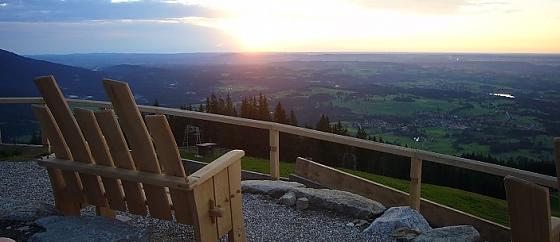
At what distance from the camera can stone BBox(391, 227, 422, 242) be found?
4097 millimetres

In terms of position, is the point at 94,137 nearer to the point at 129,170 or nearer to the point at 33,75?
the point at 129,170

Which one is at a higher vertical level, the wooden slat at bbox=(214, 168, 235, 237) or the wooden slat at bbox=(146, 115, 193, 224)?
the wooden slat at bbox=(146, 115, 193, 224)

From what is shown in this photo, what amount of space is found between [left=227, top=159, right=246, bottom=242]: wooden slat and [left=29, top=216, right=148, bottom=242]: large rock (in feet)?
1.99

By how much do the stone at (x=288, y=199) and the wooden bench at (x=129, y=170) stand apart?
1596 millimetres

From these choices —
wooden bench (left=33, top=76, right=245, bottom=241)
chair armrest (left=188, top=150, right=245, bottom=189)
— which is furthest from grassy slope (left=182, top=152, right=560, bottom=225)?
chair armrest (left=188, top=150, right=245, bottom=189)

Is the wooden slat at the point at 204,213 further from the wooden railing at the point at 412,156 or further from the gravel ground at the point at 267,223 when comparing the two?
the wooden railing at the point at 412,156

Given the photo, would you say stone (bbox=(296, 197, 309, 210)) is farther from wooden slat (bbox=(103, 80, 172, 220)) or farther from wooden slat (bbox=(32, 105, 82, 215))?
wooden slat (bbox=(32, 105, 82, 215))

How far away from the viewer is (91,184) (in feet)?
11.2

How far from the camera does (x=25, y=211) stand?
3.65 meters

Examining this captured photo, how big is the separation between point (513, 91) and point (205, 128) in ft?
171

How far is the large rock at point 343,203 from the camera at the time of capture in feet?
15.6

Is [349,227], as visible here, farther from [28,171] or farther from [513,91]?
[513,91]

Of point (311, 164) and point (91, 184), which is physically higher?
point (91, 184)

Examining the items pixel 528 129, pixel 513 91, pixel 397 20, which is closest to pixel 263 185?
pixel 397 20
